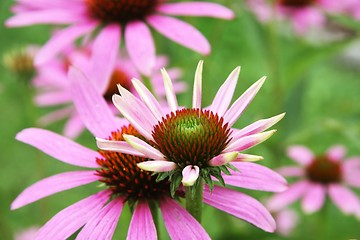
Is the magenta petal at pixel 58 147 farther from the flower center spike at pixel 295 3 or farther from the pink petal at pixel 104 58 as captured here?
the flower center spike at pixel 295 3

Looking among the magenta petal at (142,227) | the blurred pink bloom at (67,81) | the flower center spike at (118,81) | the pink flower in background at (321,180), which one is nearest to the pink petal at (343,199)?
the pink flower in background at (321,180)

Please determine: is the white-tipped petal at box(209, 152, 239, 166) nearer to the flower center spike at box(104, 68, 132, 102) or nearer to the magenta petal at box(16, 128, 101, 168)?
the magenta petal at box(16, 128, 101, 168)

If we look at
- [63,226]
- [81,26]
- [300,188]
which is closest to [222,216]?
[300,188]

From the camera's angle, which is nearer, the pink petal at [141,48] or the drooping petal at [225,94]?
the drooping petal at [225,94]

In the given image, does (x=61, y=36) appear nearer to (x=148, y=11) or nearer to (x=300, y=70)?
(x=148, y=11)

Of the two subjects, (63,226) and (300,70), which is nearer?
(63,226)

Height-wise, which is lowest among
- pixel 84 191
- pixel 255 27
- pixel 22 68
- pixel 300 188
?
pixel 300 188
